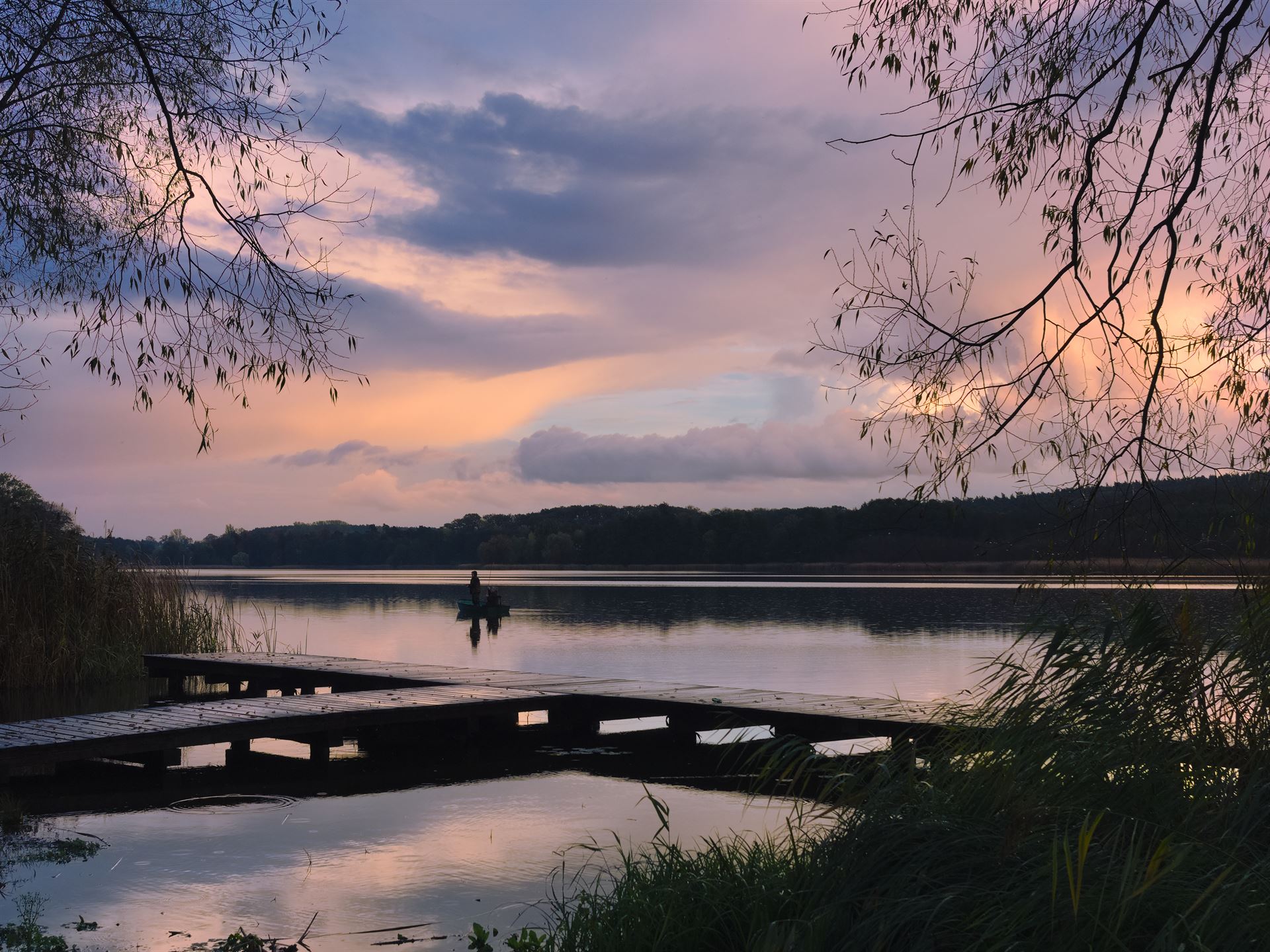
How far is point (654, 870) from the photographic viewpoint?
5090mm

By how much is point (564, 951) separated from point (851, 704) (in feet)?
23.5

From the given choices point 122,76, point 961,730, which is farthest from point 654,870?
point 122,76

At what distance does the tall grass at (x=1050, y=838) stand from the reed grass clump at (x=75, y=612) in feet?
42.7

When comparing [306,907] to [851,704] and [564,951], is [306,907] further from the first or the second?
[851,704]

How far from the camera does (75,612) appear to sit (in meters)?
17.4

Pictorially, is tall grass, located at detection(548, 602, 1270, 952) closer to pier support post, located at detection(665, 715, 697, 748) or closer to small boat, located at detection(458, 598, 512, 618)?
pier support post, located at detection(665, 715, 697, 748)

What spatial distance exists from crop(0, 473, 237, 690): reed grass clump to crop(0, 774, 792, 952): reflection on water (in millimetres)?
8755

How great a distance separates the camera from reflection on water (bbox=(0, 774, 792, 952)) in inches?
234

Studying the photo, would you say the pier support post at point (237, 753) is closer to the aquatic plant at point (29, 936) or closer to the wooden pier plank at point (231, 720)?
the wooden pier plank at point (231, 720)

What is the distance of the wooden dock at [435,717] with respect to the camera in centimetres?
978

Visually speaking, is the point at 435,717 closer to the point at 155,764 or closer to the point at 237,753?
the point at 237,753

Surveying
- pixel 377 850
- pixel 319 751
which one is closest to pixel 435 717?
pixel 319 751

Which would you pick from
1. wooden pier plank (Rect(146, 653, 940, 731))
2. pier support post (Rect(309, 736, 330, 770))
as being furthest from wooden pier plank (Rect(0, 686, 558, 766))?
wooden pier plank (Rect(146, 653, 940, 731))

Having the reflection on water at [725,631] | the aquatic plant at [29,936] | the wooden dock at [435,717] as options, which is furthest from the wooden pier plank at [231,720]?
the reflection on water at [725,631]
